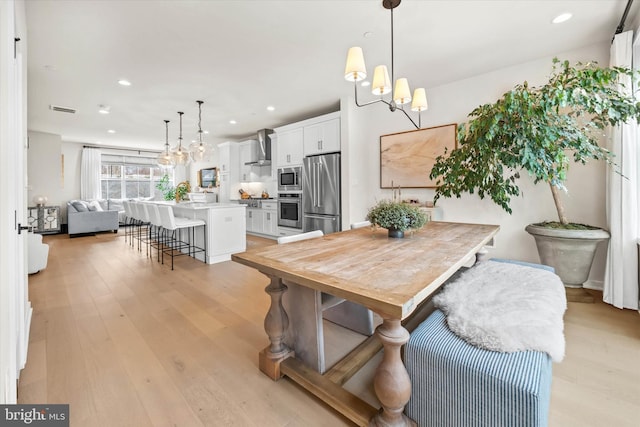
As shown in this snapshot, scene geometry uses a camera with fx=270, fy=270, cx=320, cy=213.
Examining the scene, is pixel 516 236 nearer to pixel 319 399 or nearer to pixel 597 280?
pixel 597 280

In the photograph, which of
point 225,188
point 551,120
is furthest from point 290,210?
point 551,120

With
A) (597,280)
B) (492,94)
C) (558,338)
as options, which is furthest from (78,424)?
(492,94)

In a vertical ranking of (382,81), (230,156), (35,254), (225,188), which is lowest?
(35,254)

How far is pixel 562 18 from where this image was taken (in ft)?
7.88

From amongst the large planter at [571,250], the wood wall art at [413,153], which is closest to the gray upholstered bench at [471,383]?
the large planter at [571,250]

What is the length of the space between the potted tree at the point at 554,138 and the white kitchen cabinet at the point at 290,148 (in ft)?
10.6

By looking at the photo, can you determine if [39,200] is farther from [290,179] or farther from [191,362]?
[191,362]

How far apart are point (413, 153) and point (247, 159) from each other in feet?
14.5

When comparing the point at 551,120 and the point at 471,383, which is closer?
the point at 471,383

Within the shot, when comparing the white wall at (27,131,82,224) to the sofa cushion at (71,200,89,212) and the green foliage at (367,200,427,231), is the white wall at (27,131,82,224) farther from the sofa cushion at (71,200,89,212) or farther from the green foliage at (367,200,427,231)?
the green foliage at (367,200,427,231)

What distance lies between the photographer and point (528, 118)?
7.52ft

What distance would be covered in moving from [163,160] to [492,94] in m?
5.51

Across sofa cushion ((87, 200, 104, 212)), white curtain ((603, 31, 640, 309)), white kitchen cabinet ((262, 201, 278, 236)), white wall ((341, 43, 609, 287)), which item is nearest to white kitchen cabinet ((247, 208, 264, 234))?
white kitchen cabinet ((262, 201, 278, 236))

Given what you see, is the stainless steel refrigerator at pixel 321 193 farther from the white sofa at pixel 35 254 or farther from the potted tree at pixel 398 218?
the white sofa at pixel 35 254
